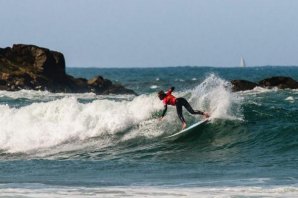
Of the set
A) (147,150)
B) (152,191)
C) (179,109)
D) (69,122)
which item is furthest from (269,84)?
(152,191)

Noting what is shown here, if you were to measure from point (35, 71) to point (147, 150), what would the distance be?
34.4m

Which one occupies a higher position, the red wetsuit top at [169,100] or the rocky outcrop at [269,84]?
the red wetsuit top at [169,100]

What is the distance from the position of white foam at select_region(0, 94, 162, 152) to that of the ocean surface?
0.03 metres

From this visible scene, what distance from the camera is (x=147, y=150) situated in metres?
22.2

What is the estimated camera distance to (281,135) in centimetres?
2267

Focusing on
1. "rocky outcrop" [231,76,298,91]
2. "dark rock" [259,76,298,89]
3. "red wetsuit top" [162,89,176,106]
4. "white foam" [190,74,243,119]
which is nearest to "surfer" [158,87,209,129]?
"red wetsuit top" [162,89,176,106]

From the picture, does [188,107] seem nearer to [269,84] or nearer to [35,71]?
[269,84]

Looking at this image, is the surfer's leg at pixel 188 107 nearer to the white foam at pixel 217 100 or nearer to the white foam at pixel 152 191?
the white foam at pixel 217 100

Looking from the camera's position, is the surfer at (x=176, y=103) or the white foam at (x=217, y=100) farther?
the white foam at (x=217, y=100)

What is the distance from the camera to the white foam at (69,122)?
2523 centimetres

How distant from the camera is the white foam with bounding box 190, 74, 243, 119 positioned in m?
24.4

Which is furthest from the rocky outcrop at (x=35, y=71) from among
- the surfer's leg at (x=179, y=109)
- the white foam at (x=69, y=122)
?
the surfer's leg at (x=179, y=109)

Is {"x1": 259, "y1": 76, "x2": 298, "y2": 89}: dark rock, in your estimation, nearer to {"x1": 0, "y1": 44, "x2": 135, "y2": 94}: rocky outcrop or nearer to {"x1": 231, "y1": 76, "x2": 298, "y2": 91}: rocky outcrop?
{"x1": 231, "y1": 76, "x2": 298, "y2": 91}: rocky outcrop

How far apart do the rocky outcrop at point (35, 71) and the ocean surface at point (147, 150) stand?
25.8 metres
